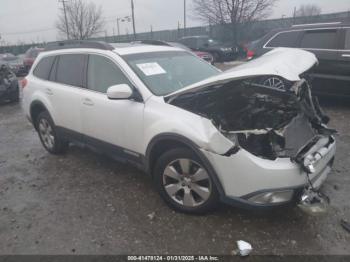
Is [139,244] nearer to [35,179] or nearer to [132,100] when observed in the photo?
[132,100]

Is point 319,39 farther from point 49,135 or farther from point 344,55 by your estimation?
point 49,135

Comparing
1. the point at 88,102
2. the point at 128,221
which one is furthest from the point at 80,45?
the point at 128,221

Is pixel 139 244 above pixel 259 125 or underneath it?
underneath

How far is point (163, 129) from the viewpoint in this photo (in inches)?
123

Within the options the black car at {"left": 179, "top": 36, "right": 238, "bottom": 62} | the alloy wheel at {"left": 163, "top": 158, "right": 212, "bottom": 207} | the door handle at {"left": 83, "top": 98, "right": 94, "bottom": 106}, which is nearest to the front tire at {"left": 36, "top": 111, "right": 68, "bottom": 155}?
the door handle at {"left": 83, "top": 98, "right": 94, "bottom": 106}

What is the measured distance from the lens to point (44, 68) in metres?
5.02

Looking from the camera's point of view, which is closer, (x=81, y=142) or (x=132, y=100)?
(x=132, y=100)

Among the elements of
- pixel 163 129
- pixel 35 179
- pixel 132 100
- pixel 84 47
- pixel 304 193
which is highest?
pixel 84 47

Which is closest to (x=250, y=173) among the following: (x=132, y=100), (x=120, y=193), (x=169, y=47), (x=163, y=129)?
(x=163, y=129)

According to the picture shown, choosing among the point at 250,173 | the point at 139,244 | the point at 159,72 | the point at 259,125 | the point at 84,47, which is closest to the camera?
the point at 250,173

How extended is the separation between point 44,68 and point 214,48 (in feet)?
50.9

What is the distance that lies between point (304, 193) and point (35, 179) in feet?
11.6

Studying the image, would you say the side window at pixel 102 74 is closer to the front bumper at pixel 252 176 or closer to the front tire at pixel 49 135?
the front tire at pixel 49 135

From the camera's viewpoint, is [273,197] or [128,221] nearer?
[273,197]
